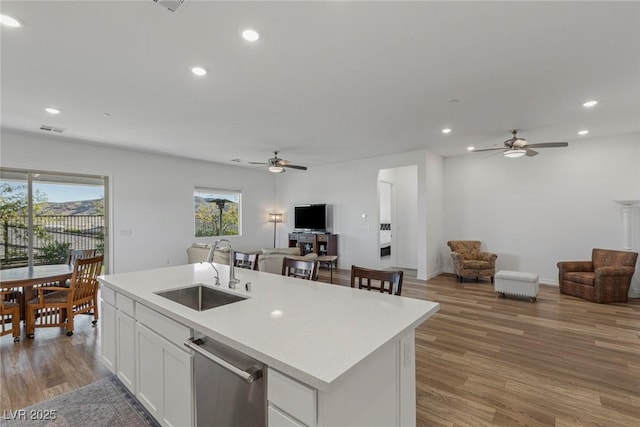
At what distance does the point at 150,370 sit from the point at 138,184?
5554 millimetres

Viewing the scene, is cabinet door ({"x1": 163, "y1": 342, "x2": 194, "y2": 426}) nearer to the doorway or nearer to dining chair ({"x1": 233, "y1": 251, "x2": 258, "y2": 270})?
→ dining chair ({"x1": 233, "y1": 251, "x2": 258, "y2": 270})

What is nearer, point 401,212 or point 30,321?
point 30,321

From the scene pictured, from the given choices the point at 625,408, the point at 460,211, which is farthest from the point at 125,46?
the point at 460,211

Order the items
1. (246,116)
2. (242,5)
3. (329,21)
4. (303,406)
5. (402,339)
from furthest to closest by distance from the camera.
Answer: (246,116) → (329,21) → (242,5) → (402,339) → (303,406)

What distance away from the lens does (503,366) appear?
2.74m

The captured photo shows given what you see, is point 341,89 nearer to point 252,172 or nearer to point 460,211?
point 460,211

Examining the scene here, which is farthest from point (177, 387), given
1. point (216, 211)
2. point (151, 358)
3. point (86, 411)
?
point (216, 211)

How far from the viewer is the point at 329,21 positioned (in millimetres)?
2115

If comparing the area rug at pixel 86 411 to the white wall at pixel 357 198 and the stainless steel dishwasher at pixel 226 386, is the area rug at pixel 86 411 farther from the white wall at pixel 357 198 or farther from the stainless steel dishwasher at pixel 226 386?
the white wall at pixel 357 198

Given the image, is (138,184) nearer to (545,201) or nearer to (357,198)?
(357,198)

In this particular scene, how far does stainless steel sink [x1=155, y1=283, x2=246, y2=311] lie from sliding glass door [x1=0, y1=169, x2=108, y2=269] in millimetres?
4891

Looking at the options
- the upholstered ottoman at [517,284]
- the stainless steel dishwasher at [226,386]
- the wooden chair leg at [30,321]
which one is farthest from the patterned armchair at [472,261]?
the wooden chair leg at [30,321]

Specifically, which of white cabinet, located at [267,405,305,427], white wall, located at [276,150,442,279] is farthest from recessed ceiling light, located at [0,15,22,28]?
white wall, located at [276,150,442,279]

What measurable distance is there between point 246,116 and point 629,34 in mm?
3884
